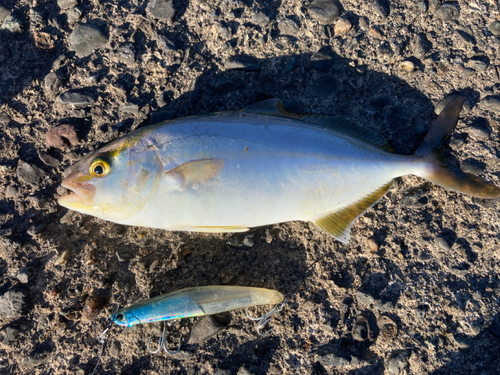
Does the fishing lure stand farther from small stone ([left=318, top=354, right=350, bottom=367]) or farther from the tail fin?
the tail fin

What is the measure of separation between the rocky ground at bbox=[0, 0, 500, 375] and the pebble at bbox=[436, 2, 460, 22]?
0.04 ft

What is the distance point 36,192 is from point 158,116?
1.03m

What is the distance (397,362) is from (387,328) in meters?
0.21

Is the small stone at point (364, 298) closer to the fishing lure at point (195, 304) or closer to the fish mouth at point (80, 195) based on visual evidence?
the fishing lure at point (195, 304)

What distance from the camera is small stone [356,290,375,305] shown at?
2.15 metres

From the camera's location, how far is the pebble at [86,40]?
2.45 meters

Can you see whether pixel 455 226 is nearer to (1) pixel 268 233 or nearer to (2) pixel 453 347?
(2) pixel 453 347

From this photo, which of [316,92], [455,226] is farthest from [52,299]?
[455,226]

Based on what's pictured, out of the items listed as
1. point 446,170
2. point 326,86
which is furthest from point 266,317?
point 326,86

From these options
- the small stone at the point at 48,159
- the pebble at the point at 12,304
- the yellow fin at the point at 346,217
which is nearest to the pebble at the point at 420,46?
the yellow fin at the point at 346,217

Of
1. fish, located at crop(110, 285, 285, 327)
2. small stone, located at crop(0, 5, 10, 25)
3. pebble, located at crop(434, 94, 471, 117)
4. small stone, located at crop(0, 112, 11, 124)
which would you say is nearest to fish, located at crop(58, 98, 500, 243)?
pebble, located at crop(434, 94, 471, 117)

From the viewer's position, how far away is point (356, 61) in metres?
2.45

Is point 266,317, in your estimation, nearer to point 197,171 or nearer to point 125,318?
point 125,318

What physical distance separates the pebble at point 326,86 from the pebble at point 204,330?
1752 mm
